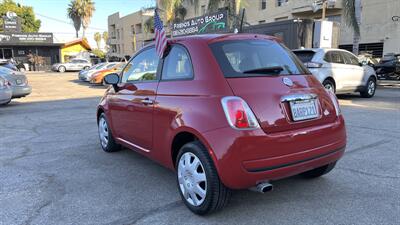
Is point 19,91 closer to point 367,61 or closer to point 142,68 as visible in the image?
point 142,68

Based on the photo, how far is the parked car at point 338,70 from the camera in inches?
406

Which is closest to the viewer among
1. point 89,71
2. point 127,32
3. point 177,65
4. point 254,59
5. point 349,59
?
point 254,59

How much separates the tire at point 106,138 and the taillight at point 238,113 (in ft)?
9.36

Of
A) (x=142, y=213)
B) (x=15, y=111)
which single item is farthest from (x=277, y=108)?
(x=15, y=111)

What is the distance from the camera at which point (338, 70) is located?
10.7 meters

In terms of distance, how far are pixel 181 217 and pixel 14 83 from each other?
10.4 m

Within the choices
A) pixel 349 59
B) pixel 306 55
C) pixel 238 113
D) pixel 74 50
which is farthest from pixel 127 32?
pixel 238 113

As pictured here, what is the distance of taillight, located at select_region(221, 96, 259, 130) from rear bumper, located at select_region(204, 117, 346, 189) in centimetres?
6

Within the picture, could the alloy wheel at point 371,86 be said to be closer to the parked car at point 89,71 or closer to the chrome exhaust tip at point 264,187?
the chrome exhaust tip at point 264,187

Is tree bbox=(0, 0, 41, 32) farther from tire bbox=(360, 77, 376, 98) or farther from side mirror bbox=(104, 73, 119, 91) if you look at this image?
side mirror bbox=(104, 73, 119, 91)

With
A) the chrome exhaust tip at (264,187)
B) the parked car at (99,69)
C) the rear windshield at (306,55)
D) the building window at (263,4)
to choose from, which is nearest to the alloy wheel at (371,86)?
the rear windshield at (306,55)

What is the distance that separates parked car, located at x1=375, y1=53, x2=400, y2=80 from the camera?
17.8m

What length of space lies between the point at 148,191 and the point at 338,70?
8437 mm

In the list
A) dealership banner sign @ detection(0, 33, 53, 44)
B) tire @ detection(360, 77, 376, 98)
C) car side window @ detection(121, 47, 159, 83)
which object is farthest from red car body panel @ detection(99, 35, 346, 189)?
dealership banner sign @ detection(0, 33, 53, 44)
